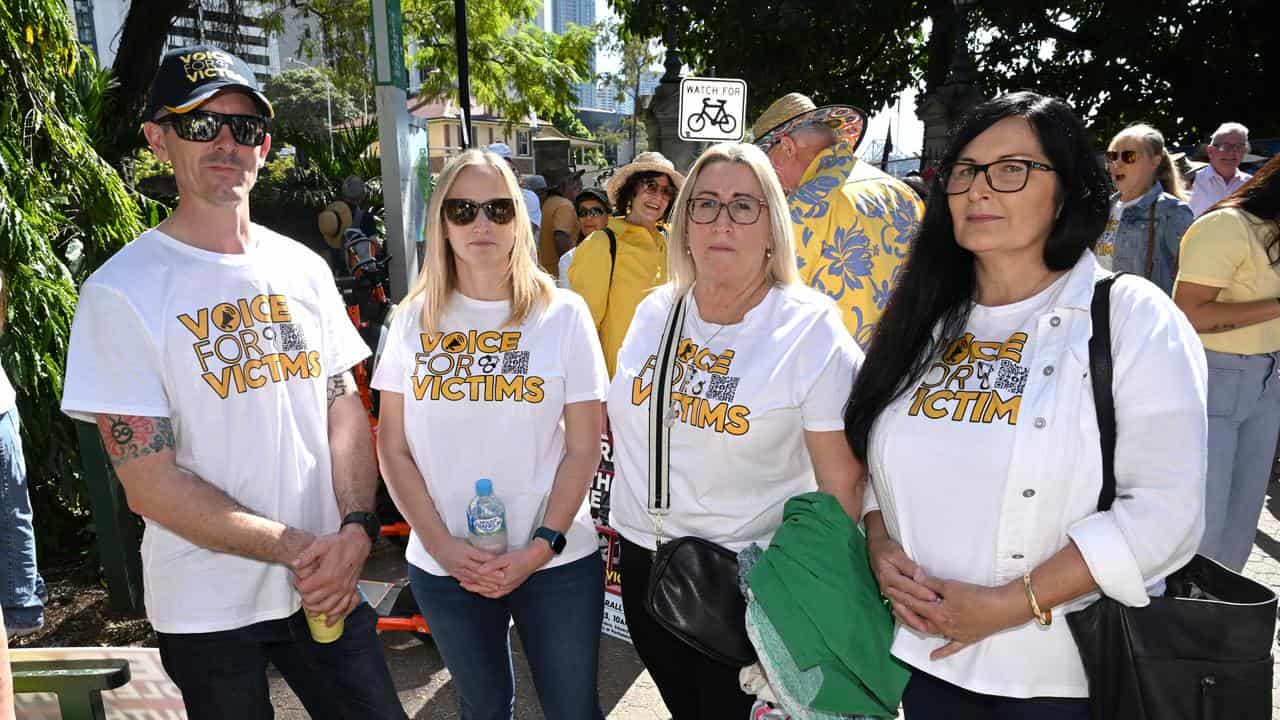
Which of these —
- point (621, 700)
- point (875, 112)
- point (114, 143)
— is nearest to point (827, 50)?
point (875, 112)

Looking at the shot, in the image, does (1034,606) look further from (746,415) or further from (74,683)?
(74,683)

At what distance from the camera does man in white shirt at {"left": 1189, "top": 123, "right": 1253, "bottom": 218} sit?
7.34 m

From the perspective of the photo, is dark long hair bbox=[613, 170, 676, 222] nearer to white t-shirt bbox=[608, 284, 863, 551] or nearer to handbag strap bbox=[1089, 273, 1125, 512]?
white t-shirt bbox=[608, 284, 863, 551]

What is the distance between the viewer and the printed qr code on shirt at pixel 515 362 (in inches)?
98.4

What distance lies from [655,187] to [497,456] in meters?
2.53

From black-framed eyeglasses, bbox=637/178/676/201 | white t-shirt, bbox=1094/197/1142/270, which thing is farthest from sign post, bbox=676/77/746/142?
white t-shirt, bbox=1094/197/1142/270

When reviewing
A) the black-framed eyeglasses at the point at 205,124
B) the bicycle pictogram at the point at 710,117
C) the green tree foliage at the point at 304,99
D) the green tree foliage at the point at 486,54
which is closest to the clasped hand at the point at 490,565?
the black-framed eyeglasses at the point at 205,124

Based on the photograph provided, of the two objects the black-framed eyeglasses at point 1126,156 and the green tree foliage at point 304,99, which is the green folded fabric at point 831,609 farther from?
the green tree foliage at point 304,99

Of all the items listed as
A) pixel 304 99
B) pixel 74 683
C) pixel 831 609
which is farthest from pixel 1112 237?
pixel 304 99

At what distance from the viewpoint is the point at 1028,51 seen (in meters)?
20.0

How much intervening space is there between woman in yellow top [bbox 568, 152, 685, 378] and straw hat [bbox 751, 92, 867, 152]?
2.50ft

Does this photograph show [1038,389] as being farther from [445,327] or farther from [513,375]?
[445,327]

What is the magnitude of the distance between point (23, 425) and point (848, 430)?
407cm

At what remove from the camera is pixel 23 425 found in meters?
4.14
